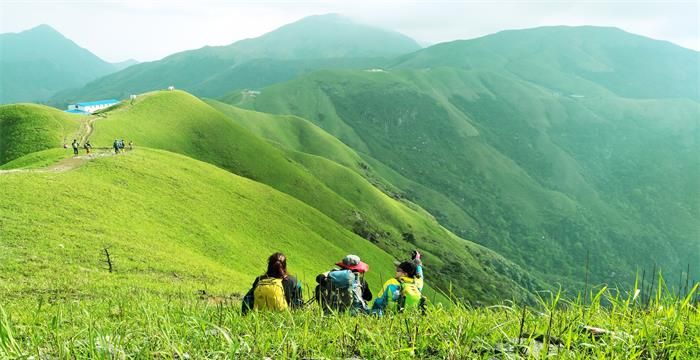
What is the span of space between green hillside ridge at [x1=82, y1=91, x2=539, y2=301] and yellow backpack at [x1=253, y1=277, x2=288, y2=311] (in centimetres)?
6819

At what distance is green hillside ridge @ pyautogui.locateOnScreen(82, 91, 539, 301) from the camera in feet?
283

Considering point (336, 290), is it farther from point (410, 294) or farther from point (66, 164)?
point (66, 164)

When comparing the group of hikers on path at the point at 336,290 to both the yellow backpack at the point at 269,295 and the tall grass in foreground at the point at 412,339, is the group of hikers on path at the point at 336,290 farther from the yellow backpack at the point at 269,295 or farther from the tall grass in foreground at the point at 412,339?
the tall grass in foreground at the point at 412,339

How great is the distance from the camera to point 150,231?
32594mm

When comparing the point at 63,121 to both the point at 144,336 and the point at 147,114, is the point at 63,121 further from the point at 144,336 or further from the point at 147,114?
the point at 144,336

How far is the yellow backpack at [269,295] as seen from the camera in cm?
843

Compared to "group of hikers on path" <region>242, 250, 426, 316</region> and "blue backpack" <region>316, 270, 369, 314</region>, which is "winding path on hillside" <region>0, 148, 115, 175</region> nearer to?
"group of hikers on path" <region>242, 250, 426, 316</region>

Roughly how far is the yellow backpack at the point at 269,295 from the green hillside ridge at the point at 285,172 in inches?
2685

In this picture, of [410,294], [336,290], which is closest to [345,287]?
[336,290]

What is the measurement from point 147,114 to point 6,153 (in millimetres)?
32778

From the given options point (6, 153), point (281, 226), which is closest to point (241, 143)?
point (6, 153)

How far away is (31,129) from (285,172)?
46571mm

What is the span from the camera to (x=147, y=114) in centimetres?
9344

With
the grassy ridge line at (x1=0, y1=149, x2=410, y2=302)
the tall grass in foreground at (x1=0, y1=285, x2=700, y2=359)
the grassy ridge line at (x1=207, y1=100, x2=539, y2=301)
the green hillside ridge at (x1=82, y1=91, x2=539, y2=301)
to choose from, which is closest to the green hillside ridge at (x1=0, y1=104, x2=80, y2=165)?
the green hillside ridge at (x1=82, y1=91, x2=539, y2=301)
